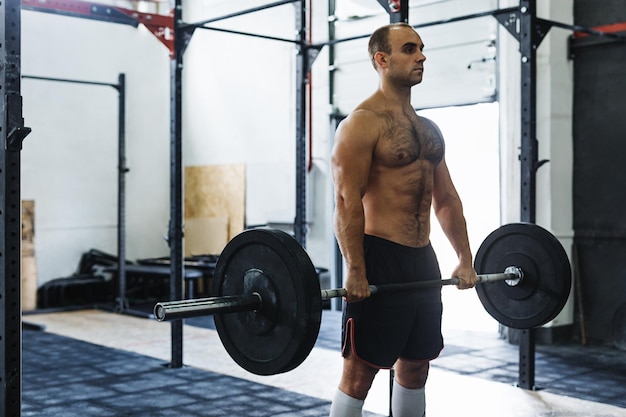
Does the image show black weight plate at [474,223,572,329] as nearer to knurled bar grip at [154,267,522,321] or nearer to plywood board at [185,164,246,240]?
knurled bar grip at [154,267,522,321]

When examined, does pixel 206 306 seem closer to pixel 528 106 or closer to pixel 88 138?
pixel 528 106

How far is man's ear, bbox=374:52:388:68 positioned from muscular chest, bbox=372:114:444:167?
6.7 inches

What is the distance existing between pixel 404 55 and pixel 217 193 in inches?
233

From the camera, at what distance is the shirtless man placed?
2.47 m

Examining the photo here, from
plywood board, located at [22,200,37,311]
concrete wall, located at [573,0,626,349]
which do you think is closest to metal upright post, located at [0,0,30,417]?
concrete wall, located at [573,0,626,349]

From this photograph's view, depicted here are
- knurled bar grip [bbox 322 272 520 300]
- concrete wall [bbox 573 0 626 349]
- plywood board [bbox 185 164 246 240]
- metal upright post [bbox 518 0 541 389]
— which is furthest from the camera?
plywood board [bbox 185 164 246 240]

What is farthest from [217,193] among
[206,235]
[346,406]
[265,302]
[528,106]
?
[265,302]

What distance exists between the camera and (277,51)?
25.2ft

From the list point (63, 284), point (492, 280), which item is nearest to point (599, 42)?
point (492, 280)

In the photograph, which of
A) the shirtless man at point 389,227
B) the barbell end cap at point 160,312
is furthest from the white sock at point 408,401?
the barbell end cap at point 160,312

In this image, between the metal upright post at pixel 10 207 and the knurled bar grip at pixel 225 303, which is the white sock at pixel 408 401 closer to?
the knurled bar grip at pixel 225 303

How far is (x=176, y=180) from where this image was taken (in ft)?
15.6

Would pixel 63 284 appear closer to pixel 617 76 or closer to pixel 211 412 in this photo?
pixel 211 412

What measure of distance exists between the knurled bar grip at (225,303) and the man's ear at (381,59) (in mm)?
705
